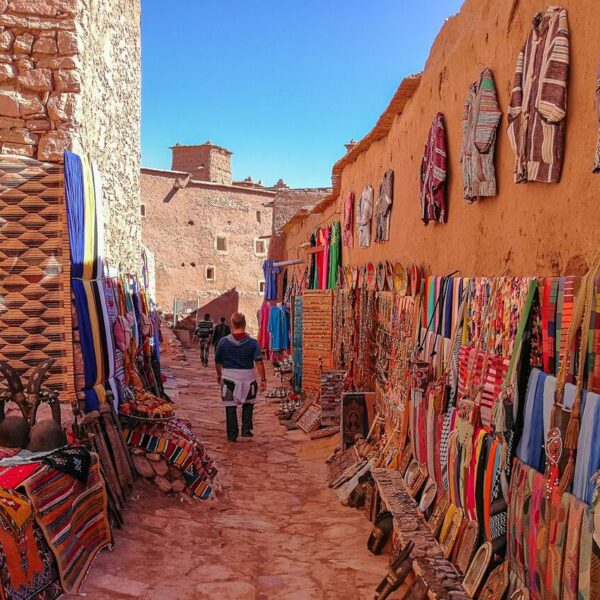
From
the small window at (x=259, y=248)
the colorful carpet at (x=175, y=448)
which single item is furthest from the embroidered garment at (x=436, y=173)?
the small window at (x=259, y=248)

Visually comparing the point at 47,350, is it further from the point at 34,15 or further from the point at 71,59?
the point at 34,15

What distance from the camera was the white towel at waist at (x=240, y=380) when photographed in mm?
7250

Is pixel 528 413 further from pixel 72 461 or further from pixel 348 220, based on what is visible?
pixel 348 220

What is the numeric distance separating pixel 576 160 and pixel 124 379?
5178mm

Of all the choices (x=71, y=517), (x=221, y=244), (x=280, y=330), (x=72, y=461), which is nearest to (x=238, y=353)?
(x=72, y=461)

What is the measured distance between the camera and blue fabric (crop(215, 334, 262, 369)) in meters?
7.19

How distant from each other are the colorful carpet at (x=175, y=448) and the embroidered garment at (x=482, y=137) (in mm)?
3249

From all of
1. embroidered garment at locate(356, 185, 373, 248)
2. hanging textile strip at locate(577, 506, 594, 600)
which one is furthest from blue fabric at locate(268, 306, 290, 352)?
hanging textile strip at locate(577, 506, 594, 600)

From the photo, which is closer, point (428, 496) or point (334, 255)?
point (428, 496)

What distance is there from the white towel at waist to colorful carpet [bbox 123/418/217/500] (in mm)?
1842

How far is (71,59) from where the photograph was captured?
470 centimetres

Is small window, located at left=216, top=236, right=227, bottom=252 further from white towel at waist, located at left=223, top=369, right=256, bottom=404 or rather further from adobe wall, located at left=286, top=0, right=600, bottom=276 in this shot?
adobe wall, located at left=286, top=0, right=600, bottom=276

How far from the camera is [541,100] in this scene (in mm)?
2688

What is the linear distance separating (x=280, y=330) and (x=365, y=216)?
6.60 metres
